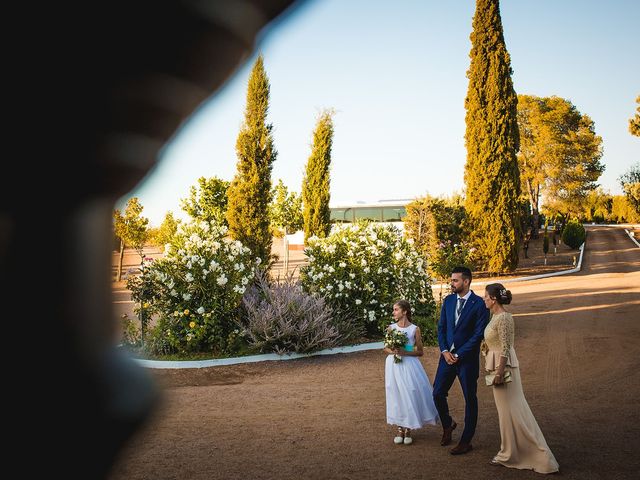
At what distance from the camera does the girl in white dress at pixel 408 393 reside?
6.67 metres

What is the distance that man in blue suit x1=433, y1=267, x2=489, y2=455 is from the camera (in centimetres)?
639

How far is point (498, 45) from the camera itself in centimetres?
3034

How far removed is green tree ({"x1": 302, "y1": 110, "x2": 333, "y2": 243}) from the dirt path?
10.8 metres

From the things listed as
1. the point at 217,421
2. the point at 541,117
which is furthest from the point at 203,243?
the point at 541,117

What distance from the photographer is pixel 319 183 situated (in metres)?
22.4

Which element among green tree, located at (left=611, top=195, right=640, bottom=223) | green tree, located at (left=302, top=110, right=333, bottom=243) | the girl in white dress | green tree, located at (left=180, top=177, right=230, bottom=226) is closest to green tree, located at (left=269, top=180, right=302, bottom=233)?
green tree, located at (left=180, top=177, right=230, bottom=226)

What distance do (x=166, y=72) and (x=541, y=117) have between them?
58191mm

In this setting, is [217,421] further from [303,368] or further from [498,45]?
[498,45]

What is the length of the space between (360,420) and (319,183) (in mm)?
15581

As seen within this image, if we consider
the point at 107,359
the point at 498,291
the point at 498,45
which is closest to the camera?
the point at 107,359

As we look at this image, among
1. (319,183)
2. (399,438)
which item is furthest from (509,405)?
(319,183)

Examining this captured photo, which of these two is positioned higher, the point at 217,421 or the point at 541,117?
the point at 541,117

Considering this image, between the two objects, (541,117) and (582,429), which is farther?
(541,117)

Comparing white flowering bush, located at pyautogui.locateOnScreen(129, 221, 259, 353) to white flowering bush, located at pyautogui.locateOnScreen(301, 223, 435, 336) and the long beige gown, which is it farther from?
the long beige gown
